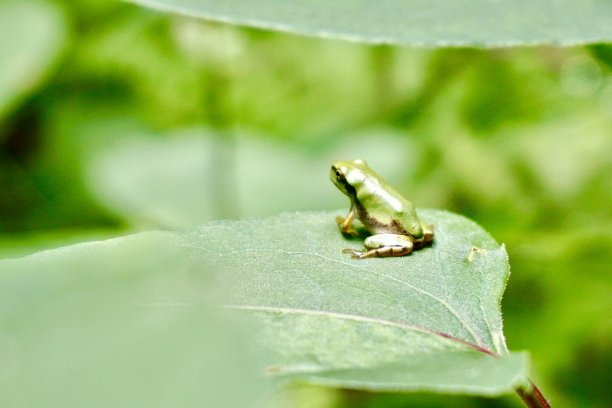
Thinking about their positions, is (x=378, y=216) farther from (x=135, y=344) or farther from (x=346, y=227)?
(x=135, y=344)

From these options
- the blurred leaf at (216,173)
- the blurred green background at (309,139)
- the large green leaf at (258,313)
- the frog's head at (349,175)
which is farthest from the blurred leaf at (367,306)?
the blurred leaf at (216,173)

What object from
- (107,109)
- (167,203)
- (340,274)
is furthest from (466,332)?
(107,109)

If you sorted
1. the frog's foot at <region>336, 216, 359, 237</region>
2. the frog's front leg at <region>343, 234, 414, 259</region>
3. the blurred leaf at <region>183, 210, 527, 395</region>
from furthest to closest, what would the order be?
the frog's foot at <region>336, 216, 359, 237</region> → the frog's front leg at <region>343, 234, 414, 259</region> → the blurred leaf at <region>183, 210, 527, 395</region>

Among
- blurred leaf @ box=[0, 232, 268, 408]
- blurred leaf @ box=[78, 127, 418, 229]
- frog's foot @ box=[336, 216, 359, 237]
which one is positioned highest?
blurred leaf @ box=[78, 127, 418, 229]

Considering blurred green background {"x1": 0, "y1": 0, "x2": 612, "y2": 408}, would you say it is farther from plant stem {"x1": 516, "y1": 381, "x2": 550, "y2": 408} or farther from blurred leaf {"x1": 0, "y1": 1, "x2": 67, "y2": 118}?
plant stem {"x1": 516, "y1": 381, "x2": 550, "y2": 408}

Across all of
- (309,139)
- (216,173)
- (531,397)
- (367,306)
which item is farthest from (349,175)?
(309,139)

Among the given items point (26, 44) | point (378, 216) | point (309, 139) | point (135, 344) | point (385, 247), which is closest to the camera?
point (135, 344)

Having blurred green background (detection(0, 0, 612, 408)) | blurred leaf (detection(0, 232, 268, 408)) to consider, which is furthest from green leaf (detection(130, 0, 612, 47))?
blurred green background (detection(0, 0, 612, 408))
